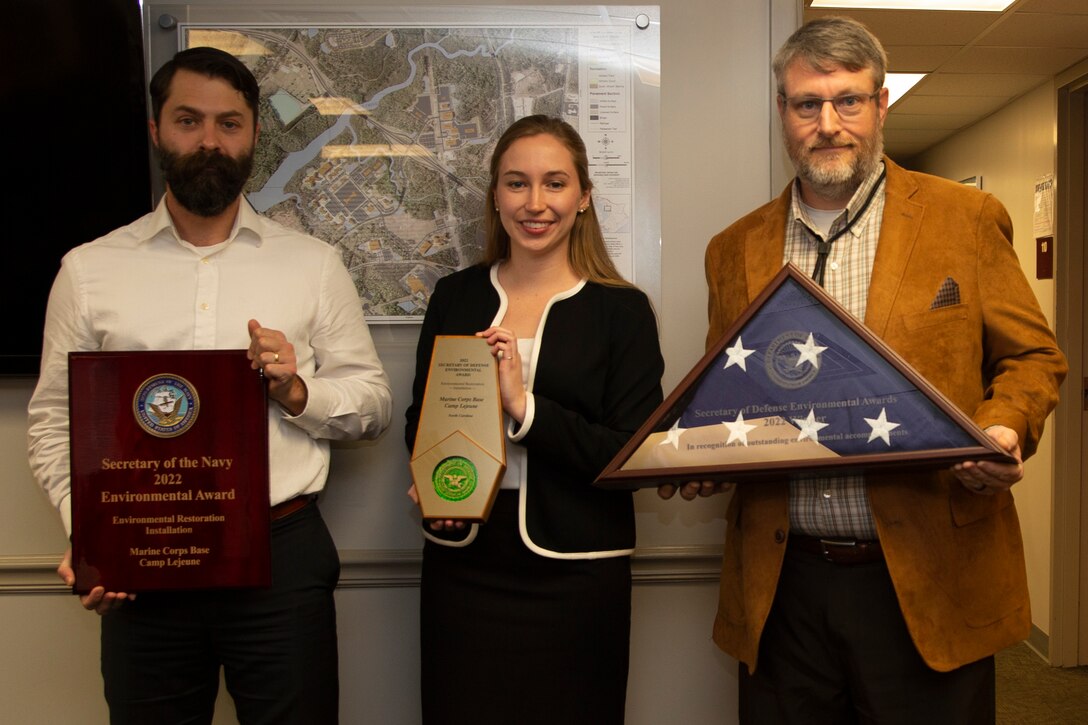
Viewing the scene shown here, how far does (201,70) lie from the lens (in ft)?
5.65

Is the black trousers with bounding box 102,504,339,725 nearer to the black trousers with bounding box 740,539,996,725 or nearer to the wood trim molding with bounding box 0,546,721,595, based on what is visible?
the wood trim molding with bounding box 0,546,721,595

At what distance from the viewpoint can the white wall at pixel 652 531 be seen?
7.32 feet

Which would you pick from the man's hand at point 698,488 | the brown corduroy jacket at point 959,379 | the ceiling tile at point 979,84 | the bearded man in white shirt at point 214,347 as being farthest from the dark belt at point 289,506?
the ceiling tile at point 979,84

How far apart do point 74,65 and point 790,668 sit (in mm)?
2216

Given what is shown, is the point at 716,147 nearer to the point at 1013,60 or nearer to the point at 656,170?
the point at 656,170

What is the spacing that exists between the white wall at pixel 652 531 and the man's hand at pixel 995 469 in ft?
3.03

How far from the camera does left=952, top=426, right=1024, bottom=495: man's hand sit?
1352 millimetres

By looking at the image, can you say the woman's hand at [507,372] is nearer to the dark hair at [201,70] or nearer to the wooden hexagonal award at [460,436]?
the wooden hexagonal award at [460,436]

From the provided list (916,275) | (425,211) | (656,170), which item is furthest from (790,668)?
(425,211)

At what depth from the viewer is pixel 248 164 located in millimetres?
1766

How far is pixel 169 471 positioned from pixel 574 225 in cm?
98

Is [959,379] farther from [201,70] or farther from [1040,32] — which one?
[1040,32]

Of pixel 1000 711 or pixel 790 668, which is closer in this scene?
pixel 790 668

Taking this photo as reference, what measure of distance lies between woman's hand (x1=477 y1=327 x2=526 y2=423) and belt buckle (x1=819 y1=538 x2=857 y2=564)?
0.62 meters
